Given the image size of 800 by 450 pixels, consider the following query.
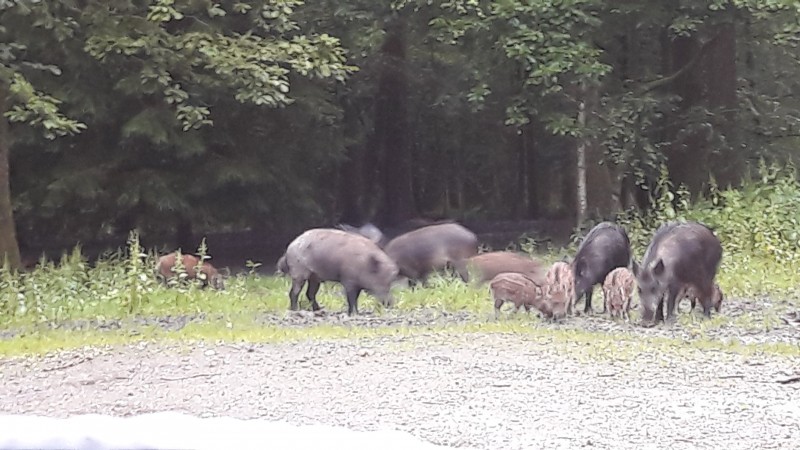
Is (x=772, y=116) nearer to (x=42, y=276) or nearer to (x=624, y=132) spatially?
(x=624, y=132)

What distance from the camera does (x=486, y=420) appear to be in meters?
5.94

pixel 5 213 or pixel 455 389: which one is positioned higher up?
pixel 5 213

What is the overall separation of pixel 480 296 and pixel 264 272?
25.8 feet

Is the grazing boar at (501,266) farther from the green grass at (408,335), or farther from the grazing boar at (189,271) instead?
the grazing boar at (189,271)

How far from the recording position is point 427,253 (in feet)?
44.5

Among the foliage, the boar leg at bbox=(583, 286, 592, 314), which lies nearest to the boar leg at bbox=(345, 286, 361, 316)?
the boar leg at bbox=(583, 286, 592, 314)

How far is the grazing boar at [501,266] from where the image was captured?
443 inches

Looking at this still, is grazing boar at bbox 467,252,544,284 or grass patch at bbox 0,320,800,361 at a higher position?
grazing boar at bbox 467,252,544,284

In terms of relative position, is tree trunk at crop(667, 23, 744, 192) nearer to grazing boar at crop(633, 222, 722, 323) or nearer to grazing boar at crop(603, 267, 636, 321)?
grazing boar at crop(633, 222, 722, 323)

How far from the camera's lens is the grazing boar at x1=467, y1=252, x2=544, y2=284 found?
11.2 m

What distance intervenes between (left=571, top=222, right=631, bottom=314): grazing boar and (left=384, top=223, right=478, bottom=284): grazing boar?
2489mm

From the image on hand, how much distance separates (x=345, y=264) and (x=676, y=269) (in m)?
3.10

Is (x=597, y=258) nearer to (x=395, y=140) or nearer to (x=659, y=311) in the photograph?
(x=659, y=311)

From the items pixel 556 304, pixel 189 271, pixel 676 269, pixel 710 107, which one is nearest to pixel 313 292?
pixel 556 304
